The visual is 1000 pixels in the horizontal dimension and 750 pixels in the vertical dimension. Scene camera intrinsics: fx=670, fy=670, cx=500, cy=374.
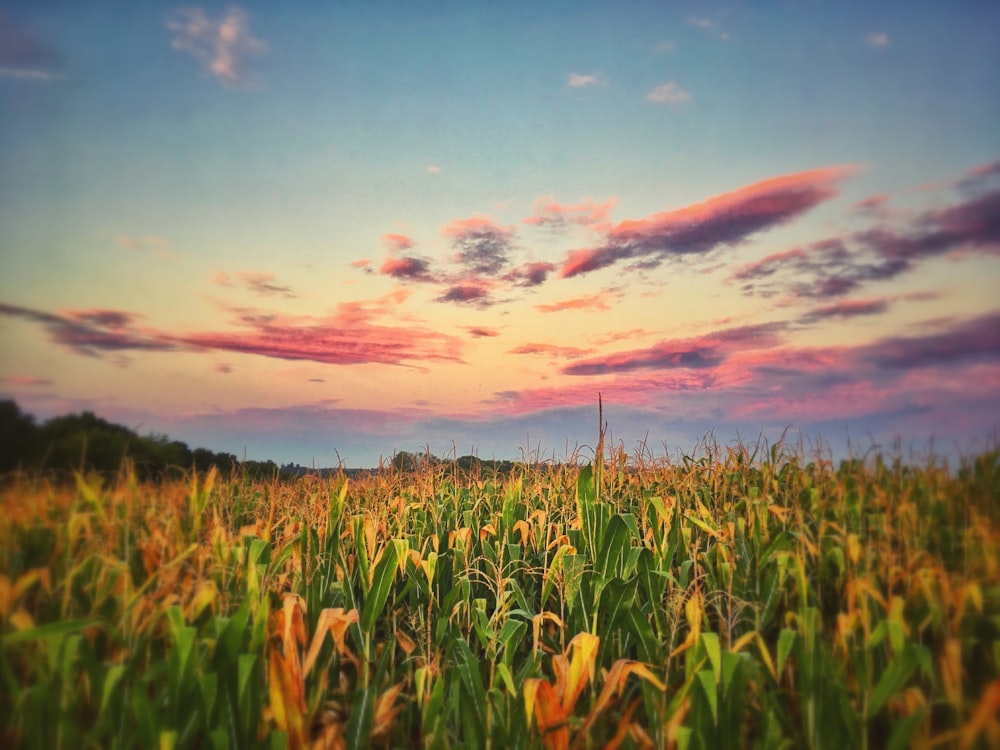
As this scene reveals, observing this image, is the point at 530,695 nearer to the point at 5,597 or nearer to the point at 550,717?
the point at 550,717

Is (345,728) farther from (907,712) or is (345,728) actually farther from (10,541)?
(907,712)

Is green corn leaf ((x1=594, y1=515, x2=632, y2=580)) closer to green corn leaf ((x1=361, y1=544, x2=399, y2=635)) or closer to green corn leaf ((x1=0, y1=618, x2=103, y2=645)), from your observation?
green corn leaf ((x1=361, y1=544, x2=399, y2=635))

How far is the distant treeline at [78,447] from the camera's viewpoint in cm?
297

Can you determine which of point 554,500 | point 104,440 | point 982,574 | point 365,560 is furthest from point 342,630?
point 554,500

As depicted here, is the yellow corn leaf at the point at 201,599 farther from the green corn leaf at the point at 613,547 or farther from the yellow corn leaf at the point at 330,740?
the green corn leaf at the point at 613,547

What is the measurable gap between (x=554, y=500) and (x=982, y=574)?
3.84m

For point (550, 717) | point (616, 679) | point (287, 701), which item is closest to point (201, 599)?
point (287, 701)

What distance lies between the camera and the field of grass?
2.48 meters

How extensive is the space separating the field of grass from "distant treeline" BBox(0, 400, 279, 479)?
0.11m

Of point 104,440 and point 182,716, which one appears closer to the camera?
point 182,716

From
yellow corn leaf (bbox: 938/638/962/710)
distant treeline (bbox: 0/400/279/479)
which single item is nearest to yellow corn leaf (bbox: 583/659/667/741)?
yellow corn leaf (bbox: 938/638/962/710)

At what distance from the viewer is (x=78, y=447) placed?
3.44 meters

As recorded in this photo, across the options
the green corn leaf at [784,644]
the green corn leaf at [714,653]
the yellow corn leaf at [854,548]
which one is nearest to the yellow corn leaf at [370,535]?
the green corn leaf at [714,653]

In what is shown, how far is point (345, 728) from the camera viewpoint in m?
2.71
